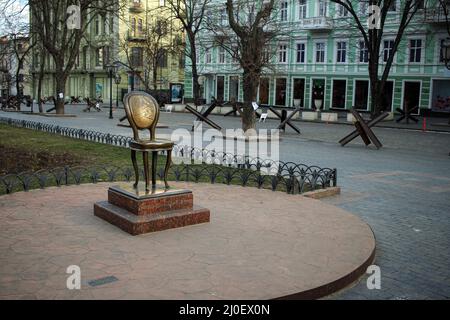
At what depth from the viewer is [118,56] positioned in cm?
5778

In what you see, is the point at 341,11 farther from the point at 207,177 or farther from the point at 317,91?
the point at 207,177

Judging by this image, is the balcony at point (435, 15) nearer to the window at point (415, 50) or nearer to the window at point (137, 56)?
the window at point (415, 50)

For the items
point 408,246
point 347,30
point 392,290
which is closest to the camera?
point 392,290

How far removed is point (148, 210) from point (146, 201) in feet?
0.41

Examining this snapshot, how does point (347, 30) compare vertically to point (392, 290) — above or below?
above

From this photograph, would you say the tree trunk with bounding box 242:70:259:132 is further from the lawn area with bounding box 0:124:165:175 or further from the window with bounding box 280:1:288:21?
the window with bounding box 280:1:288:21

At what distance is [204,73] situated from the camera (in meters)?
50.8

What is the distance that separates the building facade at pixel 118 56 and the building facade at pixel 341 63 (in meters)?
11.5

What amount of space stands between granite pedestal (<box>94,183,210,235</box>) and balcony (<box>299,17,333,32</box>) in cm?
3522

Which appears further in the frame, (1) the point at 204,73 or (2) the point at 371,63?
(1) the point at 204,73

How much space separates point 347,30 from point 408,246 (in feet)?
113
